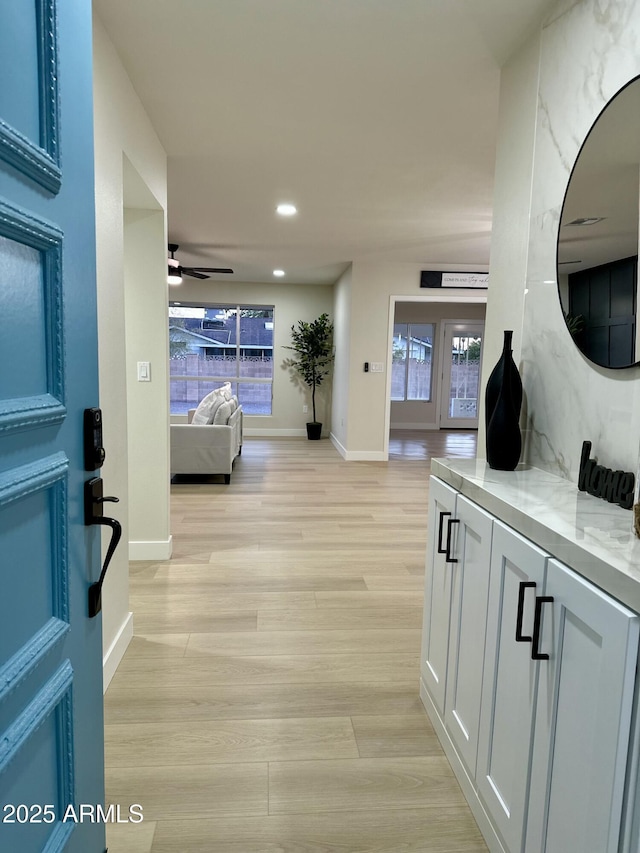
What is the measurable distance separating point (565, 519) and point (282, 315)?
26.2 ft

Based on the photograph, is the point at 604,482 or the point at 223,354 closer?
the point at 604,482

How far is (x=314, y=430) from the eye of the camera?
8.45 metres

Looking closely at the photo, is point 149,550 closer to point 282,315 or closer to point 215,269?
point 215,269

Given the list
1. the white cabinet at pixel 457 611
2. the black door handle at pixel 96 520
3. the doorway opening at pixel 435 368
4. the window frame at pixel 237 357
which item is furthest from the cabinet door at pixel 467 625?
the doorway opening at pixel 435 368

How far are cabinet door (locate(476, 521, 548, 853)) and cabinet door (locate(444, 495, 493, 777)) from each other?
0.15 feet

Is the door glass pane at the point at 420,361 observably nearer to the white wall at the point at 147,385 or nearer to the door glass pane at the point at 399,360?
the door glass pane at the point at 399,360

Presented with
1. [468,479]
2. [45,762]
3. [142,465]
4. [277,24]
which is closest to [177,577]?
[142,465]

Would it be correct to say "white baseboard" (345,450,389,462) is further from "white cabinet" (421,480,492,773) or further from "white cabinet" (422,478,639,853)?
"white cabinet" (422,478,639,853)

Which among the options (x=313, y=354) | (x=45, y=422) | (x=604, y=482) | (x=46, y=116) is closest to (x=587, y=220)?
(x=604, y=482)

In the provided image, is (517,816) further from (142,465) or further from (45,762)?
(142,465)

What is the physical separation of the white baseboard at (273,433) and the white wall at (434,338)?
2.49 metres

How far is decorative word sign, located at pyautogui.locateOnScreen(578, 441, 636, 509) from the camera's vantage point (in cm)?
127

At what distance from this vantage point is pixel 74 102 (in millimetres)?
872

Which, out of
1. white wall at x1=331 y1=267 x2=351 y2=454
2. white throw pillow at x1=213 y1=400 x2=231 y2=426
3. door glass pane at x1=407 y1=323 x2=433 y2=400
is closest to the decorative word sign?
white throw pillow at x1=213 y1=400 x2=231 y2=426
